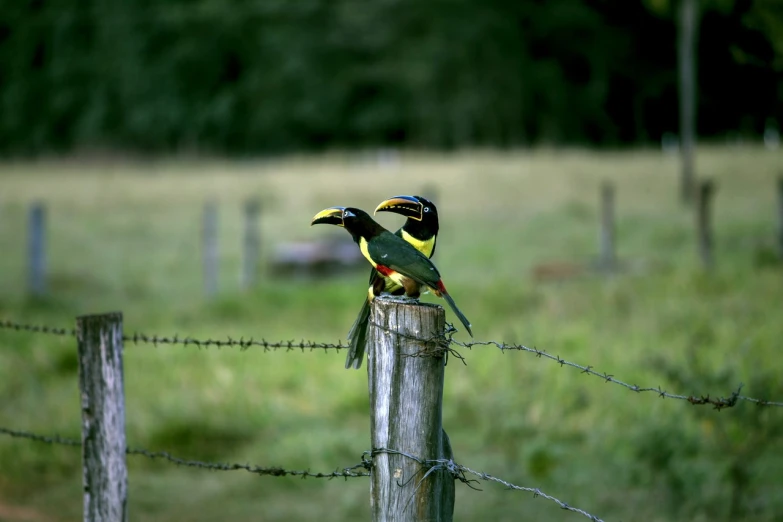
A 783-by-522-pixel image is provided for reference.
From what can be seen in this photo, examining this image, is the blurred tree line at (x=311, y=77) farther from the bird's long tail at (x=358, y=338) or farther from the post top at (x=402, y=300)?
the post top at (x=402, y=300)

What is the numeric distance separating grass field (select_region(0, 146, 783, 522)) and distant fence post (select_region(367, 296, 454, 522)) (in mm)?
2897

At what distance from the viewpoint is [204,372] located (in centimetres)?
815

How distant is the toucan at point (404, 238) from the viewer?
2.87 meters

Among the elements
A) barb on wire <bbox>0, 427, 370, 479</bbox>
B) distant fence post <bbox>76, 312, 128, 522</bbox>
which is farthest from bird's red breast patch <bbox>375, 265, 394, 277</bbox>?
distant fence post <bbox>76, 312, 128, 522</bbox>

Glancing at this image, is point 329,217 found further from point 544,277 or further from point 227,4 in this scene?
point 227,4

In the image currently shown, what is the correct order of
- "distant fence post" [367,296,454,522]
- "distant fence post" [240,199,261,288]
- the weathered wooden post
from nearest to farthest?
"distant fence post" [367,296,454,522]
"distant fence post" [240,199,261,288]
the weathered wooden post

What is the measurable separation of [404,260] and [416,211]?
0.60 feet

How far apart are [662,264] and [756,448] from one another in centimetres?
755

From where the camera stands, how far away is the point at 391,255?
2824mm

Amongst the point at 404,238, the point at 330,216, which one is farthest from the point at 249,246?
the point at 330,216

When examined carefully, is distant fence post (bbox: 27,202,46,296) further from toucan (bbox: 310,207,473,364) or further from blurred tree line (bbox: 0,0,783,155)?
blurred tree line (bbox: 0,0,783,155)

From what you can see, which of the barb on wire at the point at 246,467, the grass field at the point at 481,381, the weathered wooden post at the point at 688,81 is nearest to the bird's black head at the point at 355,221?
the barb on wire at the point at 246,467

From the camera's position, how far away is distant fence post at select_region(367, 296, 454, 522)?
105 inches

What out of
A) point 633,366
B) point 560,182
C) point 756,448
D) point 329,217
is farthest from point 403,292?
point 560,182
